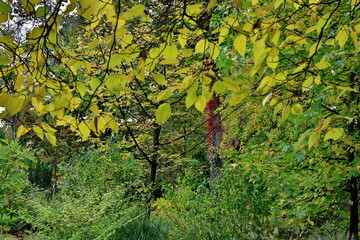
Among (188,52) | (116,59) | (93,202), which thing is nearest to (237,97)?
(188,52)

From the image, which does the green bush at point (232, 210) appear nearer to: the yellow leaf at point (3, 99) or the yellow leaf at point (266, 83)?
the yellow leaf at point (266, 83)

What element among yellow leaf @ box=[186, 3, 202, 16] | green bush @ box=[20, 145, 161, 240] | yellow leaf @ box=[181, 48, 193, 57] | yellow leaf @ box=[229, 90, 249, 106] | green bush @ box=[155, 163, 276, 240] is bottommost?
green bush @ box=[155, 163, 276, 240]

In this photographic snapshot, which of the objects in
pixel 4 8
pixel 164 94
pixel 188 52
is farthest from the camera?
pixel 188 52

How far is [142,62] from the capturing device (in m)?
1.15

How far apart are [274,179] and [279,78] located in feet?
9.31

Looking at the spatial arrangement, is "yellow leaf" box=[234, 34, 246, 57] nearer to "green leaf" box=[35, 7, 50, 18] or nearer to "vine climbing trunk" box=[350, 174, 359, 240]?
"green leaf" box=[35, 7, 50, 18]

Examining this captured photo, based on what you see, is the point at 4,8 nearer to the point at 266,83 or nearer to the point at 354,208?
the point at 266,83

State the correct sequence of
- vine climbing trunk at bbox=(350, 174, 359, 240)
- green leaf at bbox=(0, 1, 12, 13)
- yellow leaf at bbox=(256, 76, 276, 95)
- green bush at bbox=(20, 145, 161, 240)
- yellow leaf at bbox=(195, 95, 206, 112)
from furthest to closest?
green bush at bbox=(20, 145, 161, 240), vine climbing trunk at bbox=(350, 174, 359, 240), yellow leaf at bbox=(256, 76, 276, 95), yellow leaf at bbox=(195, 95, 206, 112), green leaf at bbox=(0, 1, 12, 13)

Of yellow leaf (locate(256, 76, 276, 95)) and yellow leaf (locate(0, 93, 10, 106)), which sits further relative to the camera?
yellow leaf (locate(256, 76, 276, 95))

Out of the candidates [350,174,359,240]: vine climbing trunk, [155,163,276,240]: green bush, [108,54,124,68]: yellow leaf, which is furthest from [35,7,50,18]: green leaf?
[350,174,359,240]: vine climbing trunk

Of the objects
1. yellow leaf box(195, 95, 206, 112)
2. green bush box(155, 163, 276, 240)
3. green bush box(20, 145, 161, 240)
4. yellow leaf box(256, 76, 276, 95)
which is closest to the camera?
yellow leaf box(195, 95, 206, 112)

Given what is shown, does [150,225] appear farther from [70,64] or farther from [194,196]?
[70,64]

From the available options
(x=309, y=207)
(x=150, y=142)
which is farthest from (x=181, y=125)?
(x=309, y=207)

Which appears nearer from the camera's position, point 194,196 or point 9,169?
point 194,196
